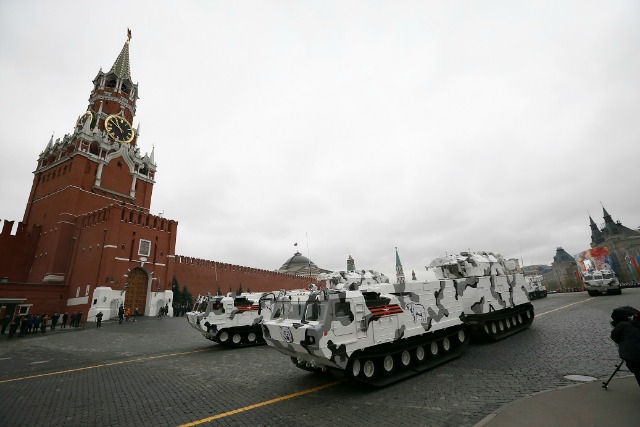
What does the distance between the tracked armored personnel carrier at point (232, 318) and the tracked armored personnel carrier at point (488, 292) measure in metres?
8.55

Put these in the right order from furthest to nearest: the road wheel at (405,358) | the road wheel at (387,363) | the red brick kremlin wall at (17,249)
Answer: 1. the red brick kremlin wall at (17,249)
2. the road wheel at (405,358)
3. the road wheel at (387,363)

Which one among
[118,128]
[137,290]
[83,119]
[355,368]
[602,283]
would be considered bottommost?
[355,368]

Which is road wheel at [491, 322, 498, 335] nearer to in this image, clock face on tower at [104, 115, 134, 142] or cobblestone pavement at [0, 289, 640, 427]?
cobblestone pavement at [0, 289, 640, 427]

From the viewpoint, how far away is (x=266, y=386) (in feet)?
Result: 24.8

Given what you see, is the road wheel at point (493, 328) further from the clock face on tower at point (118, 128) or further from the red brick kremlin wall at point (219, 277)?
the clock face on tower at point (118, 128)

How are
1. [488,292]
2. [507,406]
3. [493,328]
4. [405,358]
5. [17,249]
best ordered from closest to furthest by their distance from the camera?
[507,406], [405,358], [493,328], [488,292], [17,249]

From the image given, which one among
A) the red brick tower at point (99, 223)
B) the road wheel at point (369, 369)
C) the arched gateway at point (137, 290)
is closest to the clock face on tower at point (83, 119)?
the red brick tower at point (99, 223)

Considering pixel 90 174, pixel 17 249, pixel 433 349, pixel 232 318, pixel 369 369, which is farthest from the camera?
pixel 90 174

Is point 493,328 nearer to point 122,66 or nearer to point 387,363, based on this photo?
point 387,363

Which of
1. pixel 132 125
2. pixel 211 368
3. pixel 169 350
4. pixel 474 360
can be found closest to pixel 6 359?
pixel 169 350

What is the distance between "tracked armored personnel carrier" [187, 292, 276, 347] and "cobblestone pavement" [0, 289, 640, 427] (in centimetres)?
157

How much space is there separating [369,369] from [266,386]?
2.68 m

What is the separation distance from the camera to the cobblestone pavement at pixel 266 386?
563cm

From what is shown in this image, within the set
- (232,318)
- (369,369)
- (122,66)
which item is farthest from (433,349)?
(122,66)
